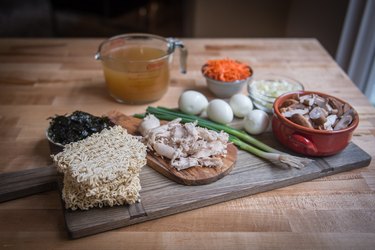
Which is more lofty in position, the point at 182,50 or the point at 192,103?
the point at 182,50

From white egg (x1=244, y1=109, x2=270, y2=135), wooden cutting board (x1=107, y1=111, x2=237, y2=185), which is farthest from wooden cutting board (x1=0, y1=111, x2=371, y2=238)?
white egg (x1=244, y1=109, x2=270, y2=135)

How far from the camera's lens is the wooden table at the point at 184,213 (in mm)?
920

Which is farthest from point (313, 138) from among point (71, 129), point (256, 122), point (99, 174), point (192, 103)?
point (71, 129)

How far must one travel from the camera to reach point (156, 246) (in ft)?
2.97

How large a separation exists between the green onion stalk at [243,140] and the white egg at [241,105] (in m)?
0.10

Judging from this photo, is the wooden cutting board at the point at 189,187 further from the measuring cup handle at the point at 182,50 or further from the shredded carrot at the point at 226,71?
the measuring cup handle at the point at 182,50

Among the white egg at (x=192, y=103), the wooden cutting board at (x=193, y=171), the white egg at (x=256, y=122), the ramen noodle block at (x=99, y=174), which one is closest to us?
the ramen noodle block at (x=99, y=174)

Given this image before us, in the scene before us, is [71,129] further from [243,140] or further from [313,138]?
[313,138]

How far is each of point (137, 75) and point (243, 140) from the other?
19.1 inches

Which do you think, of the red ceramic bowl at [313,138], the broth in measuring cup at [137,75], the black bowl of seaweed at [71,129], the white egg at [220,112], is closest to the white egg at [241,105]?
the white egg at [220,112]

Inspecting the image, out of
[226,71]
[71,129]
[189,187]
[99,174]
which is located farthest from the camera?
[226,71]

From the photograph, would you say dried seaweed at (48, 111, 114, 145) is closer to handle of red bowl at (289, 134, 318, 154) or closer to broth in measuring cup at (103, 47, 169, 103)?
broth in measuring cup at (103, 47, 169, 103)

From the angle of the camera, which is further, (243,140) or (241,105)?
(241,105)

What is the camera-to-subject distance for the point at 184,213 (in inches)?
39.6
